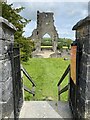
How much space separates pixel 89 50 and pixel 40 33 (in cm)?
2649

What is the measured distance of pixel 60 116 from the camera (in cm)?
368

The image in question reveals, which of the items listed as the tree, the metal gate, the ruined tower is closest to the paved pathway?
the metal gate

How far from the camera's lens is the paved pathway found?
368 centimetres

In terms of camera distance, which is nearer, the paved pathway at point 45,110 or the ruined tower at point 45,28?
the paved pathway at point 45,110

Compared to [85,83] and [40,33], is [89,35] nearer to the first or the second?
[85,83]

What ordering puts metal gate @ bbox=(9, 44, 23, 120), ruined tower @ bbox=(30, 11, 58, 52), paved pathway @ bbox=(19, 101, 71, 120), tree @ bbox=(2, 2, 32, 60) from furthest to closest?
ruined tower @ bbox=(30, 11, 58, 52) < tree @ bbox=(2, 2, 32, 60) < paved pathway @ bbox=(19, 101, 71, 120) < metal gate @ bbox=(9, 44, 23, 120)

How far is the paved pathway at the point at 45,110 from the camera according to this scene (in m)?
3.68

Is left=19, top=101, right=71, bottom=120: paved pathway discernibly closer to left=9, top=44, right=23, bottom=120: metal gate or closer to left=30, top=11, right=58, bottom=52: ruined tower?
left=9, top=44, right=23, bottom=120: metal gate

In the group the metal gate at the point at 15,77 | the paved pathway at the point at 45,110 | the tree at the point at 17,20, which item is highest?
the tree at the point at 17,20

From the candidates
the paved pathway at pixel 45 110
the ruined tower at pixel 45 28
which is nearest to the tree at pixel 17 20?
the paved pathway at pixel 45 110

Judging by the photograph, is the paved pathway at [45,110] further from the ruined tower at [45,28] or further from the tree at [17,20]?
the ruined tower at [45,28]

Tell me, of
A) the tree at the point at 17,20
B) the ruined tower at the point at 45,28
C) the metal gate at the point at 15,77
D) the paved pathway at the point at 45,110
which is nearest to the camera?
the metal gate at the point at 15,77

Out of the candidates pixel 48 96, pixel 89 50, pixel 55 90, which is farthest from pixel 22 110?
pixel 55 90

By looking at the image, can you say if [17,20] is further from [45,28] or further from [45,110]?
[45,28]
